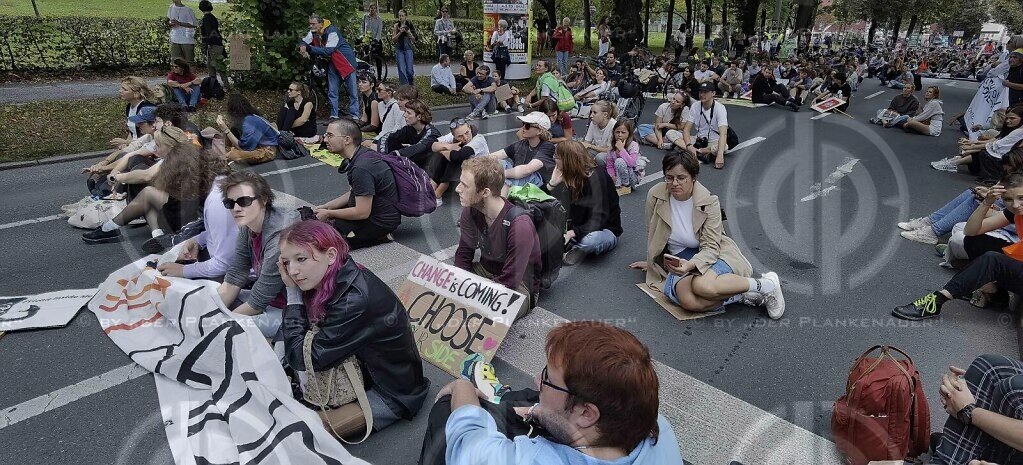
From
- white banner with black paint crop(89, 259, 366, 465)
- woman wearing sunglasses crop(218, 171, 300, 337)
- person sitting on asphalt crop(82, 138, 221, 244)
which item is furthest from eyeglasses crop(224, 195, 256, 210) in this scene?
person sitting on asphalt crop(82, 138, 221, 244)

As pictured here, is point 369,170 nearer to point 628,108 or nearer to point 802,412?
point 802,412

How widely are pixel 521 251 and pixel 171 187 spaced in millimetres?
3171

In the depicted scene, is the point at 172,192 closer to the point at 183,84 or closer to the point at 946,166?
the point at 183,84

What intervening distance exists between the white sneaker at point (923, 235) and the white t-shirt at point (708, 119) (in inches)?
134

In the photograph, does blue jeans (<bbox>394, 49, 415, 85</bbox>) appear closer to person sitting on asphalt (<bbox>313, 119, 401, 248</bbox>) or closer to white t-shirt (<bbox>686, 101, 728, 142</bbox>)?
white t-shirt (<bbox>686, 101, 728, 142</bbox>)

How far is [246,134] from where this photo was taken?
8422 mm

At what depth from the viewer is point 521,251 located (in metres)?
4.11

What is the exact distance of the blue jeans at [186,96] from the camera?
34.4 feet

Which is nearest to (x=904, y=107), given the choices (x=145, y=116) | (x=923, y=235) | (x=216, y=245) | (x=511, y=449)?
(x=923, y=235)

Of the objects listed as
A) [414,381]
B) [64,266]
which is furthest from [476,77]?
[414,381]

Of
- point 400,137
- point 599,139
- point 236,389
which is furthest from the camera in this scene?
point 599,139

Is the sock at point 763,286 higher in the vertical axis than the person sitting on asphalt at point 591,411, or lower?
lower

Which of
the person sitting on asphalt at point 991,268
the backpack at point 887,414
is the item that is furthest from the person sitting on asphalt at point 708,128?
the backpack at point 887,414

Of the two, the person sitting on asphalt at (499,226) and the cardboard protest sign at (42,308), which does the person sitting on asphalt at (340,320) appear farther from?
the cardboard protest sign at (42,308)
